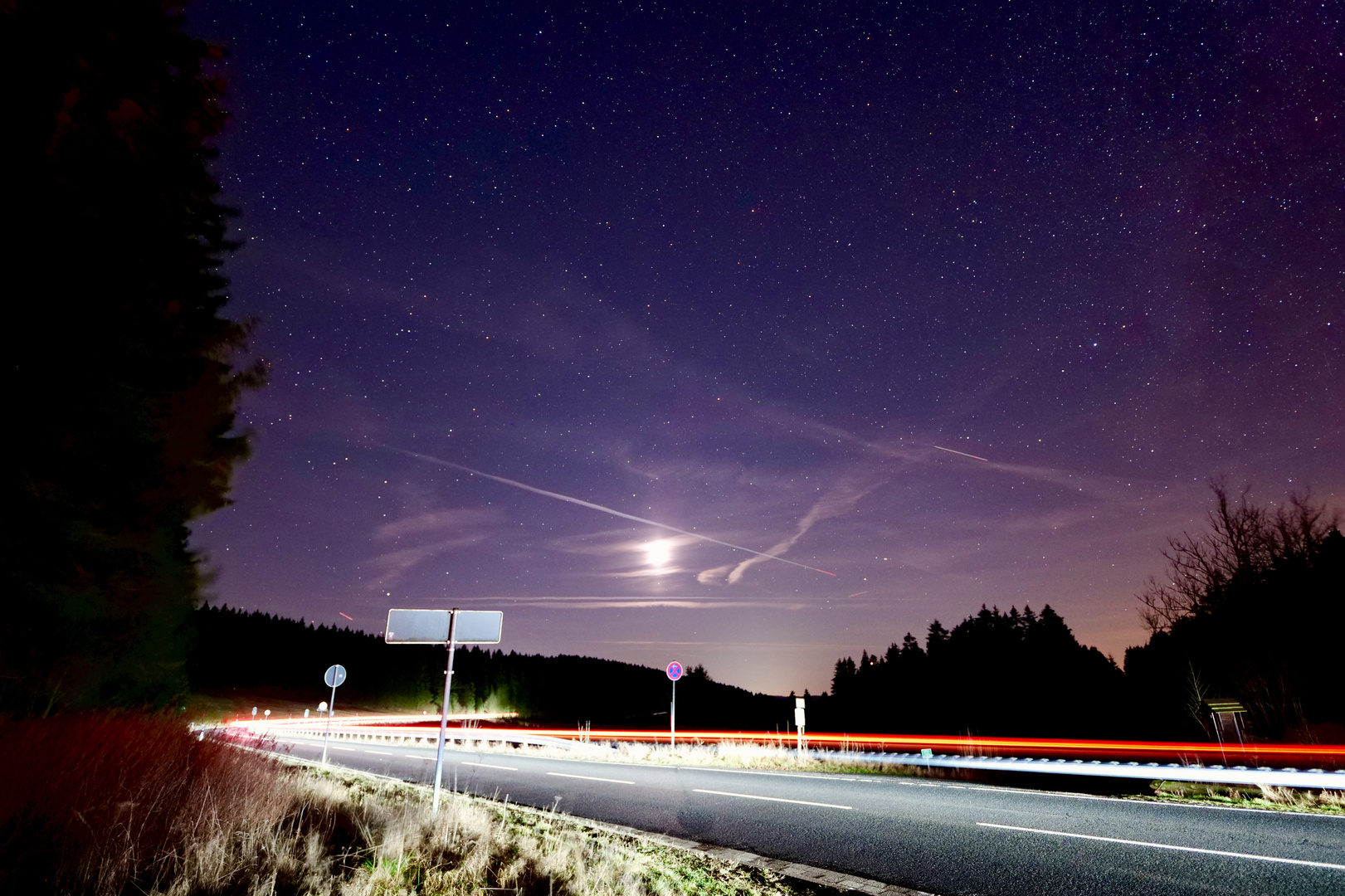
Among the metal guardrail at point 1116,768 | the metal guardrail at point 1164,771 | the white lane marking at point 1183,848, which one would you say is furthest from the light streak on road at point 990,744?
the white lane marking at point 1183,848

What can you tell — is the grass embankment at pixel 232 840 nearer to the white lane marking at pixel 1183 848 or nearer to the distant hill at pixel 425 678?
the white lane marking at pixel 1183 848

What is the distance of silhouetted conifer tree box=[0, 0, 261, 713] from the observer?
7.70m

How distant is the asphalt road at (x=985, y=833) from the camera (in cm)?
579

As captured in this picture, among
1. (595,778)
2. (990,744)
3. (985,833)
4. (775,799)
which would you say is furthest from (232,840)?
(990,744)

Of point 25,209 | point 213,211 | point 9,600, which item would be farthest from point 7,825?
point 213,211

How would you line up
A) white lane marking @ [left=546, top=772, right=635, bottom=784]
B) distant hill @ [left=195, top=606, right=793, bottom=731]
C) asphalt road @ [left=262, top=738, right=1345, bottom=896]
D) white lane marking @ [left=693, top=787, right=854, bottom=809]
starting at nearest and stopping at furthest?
asphalt road @ [left=262, top=738, right=1345, bottom=896] < white lane marking @ [left=693, top=787, right=854, bottom=809] < white lane marking @ [left=546, top=772, right=635, bottom=784] < distant hill @ [left=195, top=606, right=793, bottom=731]

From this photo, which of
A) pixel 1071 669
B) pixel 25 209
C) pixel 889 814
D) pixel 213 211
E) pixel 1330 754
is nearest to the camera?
pixel 25 209

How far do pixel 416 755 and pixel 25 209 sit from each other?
2056 cm

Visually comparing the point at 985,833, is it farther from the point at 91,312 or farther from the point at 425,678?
the point at 425,678

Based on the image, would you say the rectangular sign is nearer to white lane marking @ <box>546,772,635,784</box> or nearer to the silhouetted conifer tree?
the silhouetted conifer tree

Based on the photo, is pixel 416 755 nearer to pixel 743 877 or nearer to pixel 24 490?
pixel 24 490

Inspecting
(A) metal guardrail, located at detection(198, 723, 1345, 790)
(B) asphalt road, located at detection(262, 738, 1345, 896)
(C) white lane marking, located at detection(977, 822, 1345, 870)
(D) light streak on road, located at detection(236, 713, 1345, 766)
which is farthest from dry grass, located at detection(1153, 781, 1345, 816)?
(C) white lane marking, located at detection(977, 822, 1345, 870)

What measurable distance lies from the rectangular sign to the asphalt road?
11.3ft

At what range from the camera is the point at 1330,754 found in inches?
554
